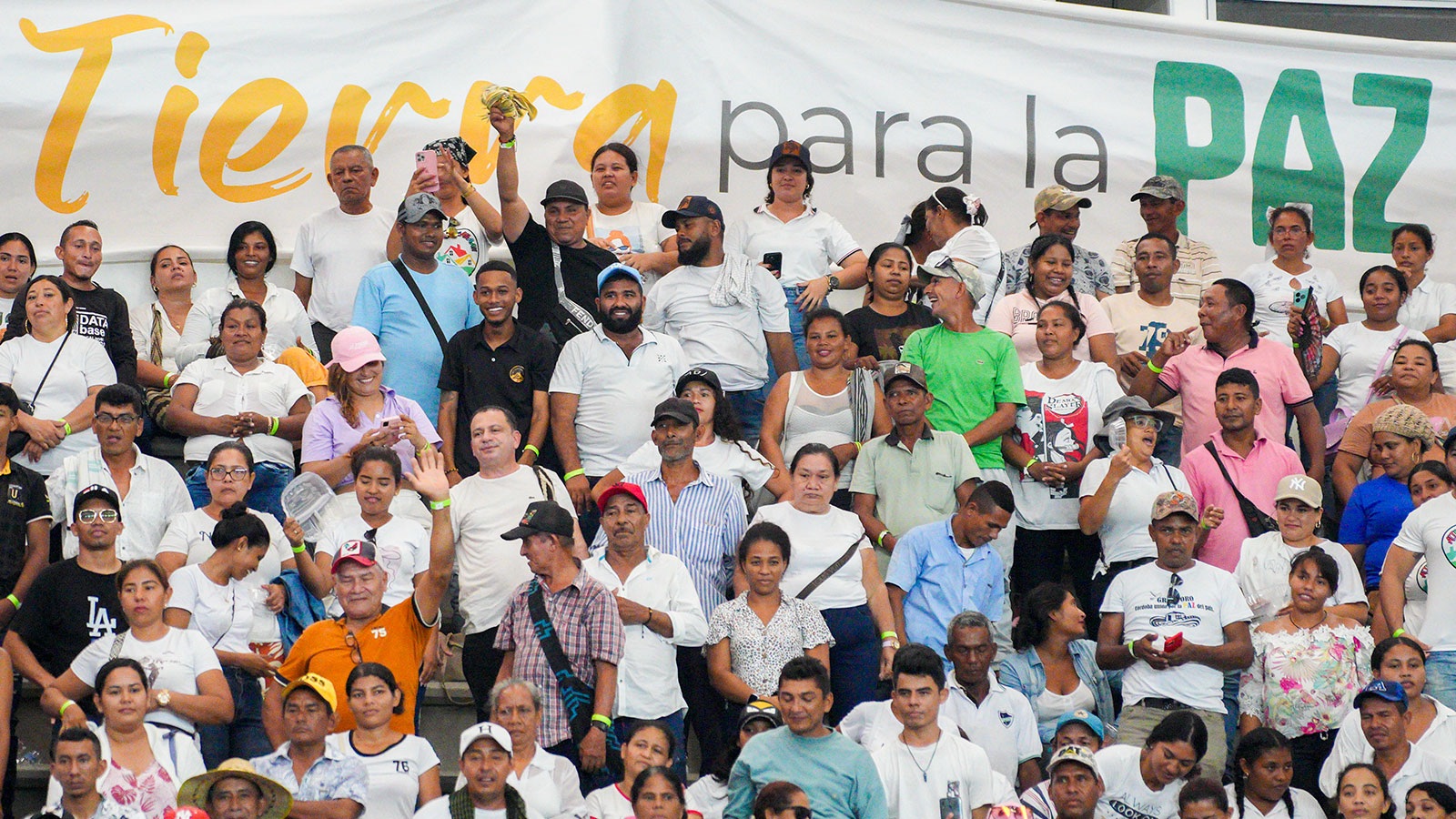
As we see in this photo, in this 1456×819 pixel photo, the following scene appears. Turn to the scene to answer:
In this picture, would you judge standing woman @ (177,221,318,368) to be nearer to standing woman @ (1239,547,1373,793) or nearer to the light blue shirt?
the light blue shirt

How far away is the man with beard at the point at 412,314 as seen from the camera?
9.79 metres

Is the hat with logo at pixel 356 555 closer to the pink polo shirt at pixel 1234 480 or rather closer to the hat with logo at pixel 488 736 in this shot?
the hat with logo at pixel 488 736

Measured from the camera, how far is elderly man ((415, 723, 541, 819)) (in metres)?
7.46

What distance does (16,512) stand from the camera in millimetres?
8578

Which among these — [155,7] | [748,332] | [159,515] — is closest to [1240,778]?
[748,332]

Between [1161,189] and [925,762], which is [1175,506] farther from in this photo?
[1161,189]

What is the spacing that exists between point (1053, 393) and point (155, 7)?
220 inches

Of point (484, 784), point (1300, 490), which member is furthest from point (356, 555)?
point (1300, 490)

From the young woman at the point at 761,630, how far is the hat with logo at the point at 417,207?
253 centimetres

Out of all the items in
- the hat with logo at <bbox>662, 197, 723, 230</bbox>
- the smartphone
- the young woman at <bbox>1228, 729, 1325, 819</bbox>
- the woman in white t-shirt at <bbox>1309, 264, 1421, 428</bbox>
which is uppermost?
the smartphone

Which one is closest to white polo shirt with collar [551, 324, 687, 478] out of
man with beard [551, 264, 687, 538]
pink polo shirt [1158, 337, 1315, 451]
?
man with beard [551, 264, 687, 538]

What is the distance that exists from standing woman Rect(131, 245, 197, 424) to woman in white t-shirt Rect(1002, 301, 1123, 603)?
4.32 m

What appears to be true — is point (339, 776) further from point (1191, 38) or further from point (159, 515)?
point (1191, 38)

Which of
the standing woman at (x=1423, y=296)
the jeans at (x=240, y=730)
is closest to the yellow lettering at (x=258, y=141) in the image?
the jeans at (x=240, y=730)
